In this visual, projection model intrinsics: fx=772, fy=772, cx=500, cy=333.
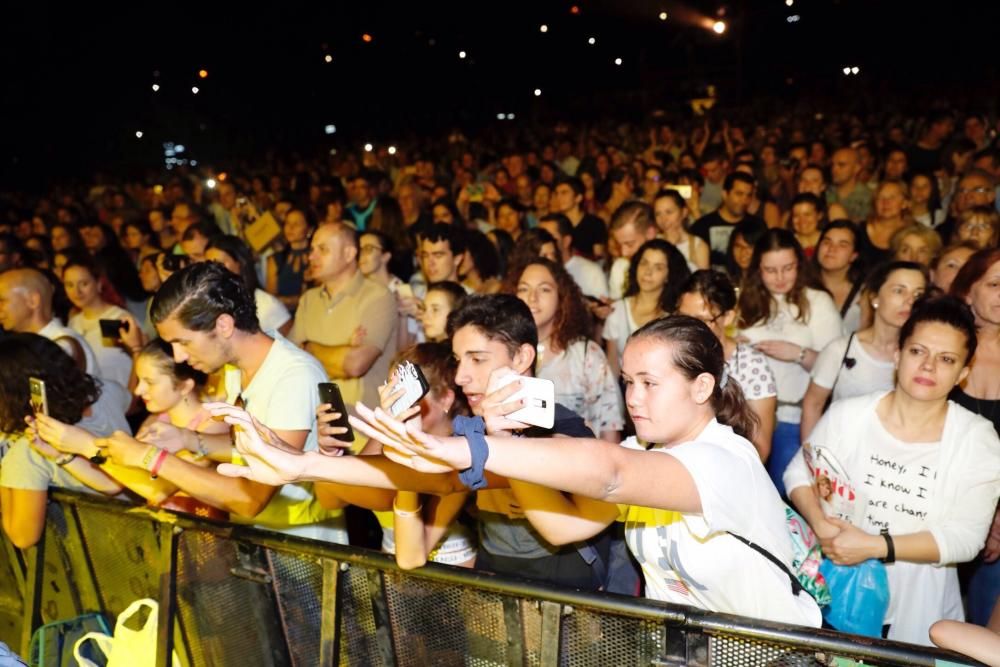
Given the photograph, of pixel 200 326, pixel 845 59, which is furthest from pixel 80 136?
pixel 845 59

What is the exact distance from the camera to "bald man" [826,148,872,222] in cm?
735

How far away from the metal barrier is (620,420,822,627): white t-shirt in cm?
13

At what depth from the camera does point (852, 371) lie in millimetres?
3625

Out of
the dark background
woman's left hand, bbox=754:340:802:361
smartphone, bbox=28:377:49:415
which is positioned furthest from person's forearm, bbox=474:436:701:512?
the dark background

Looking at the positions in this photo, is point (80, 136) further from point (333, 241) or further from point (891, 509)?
point (891, 509)

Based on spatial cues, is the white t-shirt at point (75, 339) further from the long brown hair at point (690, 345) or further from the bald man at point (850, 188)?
the bald man at point (850, 188)

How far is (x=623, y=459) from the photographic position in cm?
157

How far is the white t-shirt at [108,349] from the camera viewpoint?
16.1 feet

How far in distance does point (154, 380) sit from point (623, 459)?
2.48 metres

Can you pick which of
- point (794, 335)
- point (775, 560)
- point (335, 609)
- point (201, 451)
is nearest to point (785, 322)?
point (794, 335)

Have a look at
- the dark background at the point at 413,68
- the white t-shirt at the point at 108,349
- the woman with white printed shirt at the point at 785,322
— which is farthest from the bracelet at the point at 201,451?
the dark background at the point at 413,68

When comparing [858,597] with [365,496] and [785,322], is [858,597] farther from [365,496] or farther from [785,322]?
[785,322]

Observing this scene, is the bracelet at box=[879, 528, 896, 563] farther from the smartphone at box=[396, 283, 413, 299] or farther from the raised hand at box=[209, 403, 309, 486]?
the smartphone at box=[396, 283, 413, 299]

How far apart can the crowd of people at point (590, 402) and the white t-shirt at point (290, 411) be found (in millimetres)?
12
